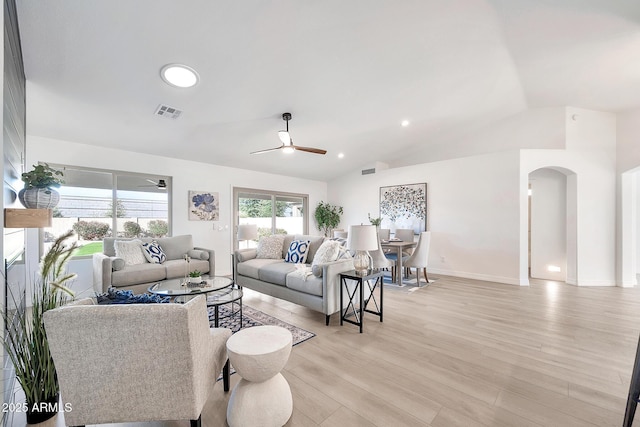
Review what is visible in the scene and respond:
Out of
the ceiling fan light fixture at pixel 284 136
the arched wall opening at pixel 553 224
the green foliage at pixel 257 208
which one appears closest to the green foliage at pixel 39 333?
the ceiling fan light fixture at pixel 284 136

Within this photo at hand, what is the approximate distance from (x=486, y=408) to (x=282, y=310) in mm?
2421

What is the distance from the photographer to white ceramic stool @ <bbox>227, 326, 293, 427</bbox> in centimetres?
152

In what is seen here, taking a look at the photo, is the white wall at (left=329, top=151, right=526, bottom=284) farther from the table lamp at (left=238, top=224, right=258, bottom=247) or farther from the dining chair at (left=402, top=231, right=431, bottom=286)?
the table lamp at (left=238, top=224, right=258, bottom=247)

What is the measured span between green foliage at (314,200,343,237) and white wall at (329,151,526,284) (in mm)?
1992

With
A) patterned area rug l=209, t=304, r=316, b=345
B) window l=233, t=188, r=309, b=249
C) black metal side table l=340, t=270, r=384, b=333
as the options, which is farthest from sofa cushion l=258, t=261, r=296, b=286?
window l=233, t=188, r=309, b=249

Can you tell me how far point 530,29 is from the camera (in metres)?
2.89

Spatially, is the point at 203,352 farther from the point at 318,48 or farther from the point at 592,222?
the point at 592,222

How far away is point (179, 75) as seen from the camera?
290cm

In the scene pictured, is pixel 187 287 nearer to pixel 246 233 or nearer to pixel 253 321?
pixel 253 321

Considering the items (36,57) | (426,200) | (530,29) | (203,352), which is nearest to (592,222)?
(426,200)

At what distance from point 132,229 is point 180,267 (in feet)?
4.28

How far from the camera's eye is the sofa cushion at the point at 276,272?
3594 millimetres

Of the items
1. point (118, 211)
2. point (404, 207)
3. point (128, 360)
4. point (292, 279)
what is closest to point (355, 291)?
point (292, 279)

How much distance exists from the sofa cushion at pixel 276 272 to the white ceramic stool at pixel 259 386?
192 cm
